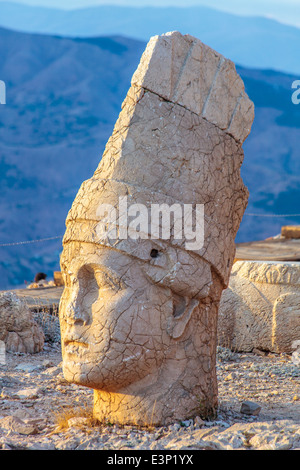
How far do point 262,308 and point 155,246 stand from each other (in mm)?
3648

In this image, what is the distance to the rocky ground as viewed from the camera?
3.94 metres

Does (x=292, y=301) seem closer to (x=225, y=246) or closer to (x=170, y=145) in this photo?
(x=225, y=246)

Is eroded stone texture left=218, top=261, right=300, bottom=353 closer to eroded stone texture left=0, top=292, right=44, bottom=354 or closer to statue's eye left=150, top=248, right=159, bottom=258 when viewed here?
eroded stone texture left=0, top=292, right=44, bottom=354

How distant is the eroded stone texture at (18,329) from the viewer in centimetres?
735

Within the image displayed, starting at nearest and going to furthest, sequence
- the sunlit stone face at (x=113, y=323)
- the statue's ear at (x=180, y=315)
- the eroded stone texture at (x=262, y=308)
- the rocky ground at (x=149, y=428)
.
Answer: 1. the rocky ground at (x=149, y=428)
2. the sunlit stone face at (x=113, y=323)
3. the statue's ear at (x=180, y=315)
4. the eroded stone texture at (x=262, y=308)

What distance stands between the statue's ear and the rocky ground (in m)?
0.60

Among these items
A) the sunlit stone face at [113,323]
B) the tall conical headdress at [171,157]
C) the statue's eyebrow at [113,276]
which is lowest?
the sunlit stone face at [113,323]

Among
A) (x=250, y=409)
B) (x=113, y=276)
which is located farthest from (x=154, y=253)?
(x=250, y=409)

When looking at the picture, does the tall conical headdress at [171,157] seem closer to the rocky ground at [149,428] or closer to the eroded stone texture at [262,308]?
the rocky ground at [149,428]

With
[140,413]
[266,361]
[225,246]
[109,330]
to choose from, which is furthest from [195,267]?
[266,361]

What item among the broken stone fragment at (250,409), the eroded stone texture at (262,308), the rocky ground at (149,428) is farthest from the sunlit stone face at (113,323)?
the eroded stone texture at (262,308)

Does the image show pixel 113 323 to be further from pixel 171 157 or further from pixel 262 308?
pixel 262 308

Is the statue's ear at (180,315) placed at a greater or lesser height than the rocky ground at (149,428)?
greater

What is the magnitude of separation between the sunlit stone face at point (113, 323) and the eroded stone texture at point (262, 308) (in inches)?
135
